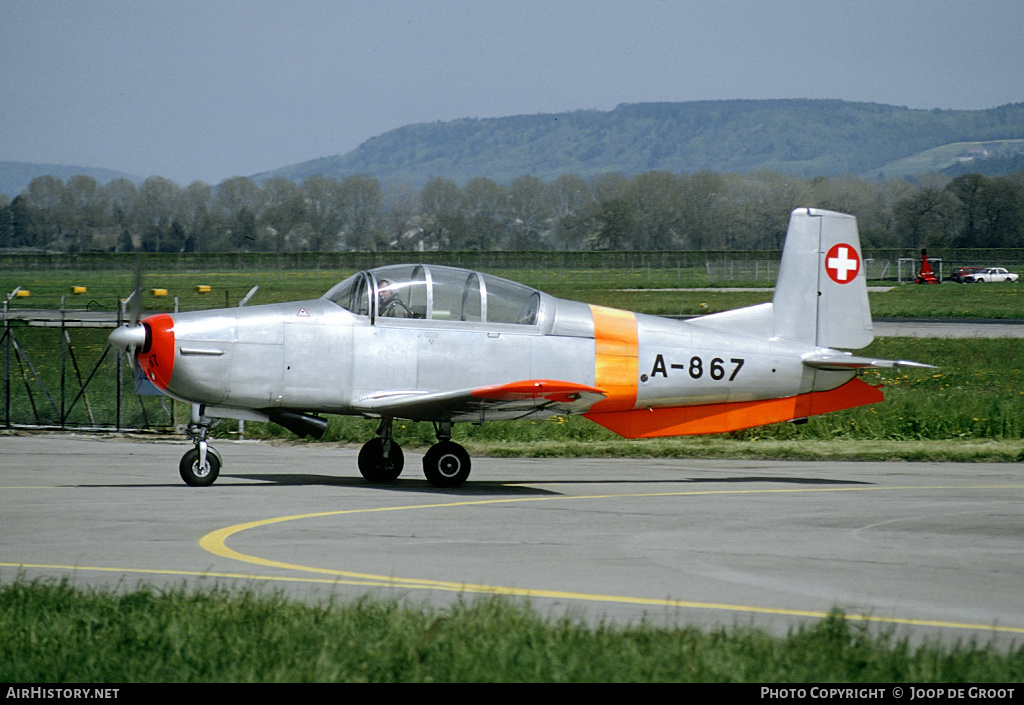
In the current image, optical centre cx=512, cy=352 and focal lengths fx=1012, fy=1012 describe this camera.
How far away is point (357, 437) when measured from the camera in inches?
694

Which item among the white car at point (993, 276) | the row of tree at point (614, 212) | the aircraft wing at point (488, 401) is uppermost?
the row of tree at point (614, 212)

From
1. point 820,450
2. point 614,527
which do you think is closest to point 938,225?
point 820,450

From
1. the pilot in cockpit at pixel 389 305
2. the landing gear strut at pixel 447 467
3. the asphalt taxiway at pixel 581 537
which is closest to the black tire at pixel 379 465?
the asphalt taxiway at pixel 581 537

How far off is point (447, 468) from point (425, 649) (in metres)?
7.12

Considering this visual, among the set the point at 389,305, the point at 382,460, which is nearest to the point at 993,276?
the point at 382,460

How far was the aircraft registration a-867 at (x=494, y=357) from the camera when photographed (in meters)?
11.7

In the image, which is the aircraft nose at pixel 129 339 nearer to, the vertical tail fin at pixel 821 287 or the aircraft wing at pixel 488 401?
the aircraft wing at pixel 488 401

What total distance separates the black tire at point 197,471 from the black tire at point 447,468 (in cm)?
249

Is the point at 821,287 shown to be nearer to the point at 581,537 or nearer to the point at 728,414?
the point at 728,414

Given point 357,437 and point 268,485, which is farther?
point 357,437

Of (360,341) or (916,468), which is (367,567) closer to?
(360,341)

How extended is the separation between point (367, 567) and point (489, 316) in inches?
206

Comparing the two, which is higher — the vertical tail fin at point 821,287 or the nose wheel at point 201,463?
the vertical tail fin at point 821,287

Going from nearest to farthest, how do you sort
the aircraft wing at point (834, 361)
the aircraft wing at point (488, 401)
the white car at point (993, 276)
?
the aircraft wing at point (488, 401)
the aircraft wing at point (834, 361)
the white car at point (993, 276)
